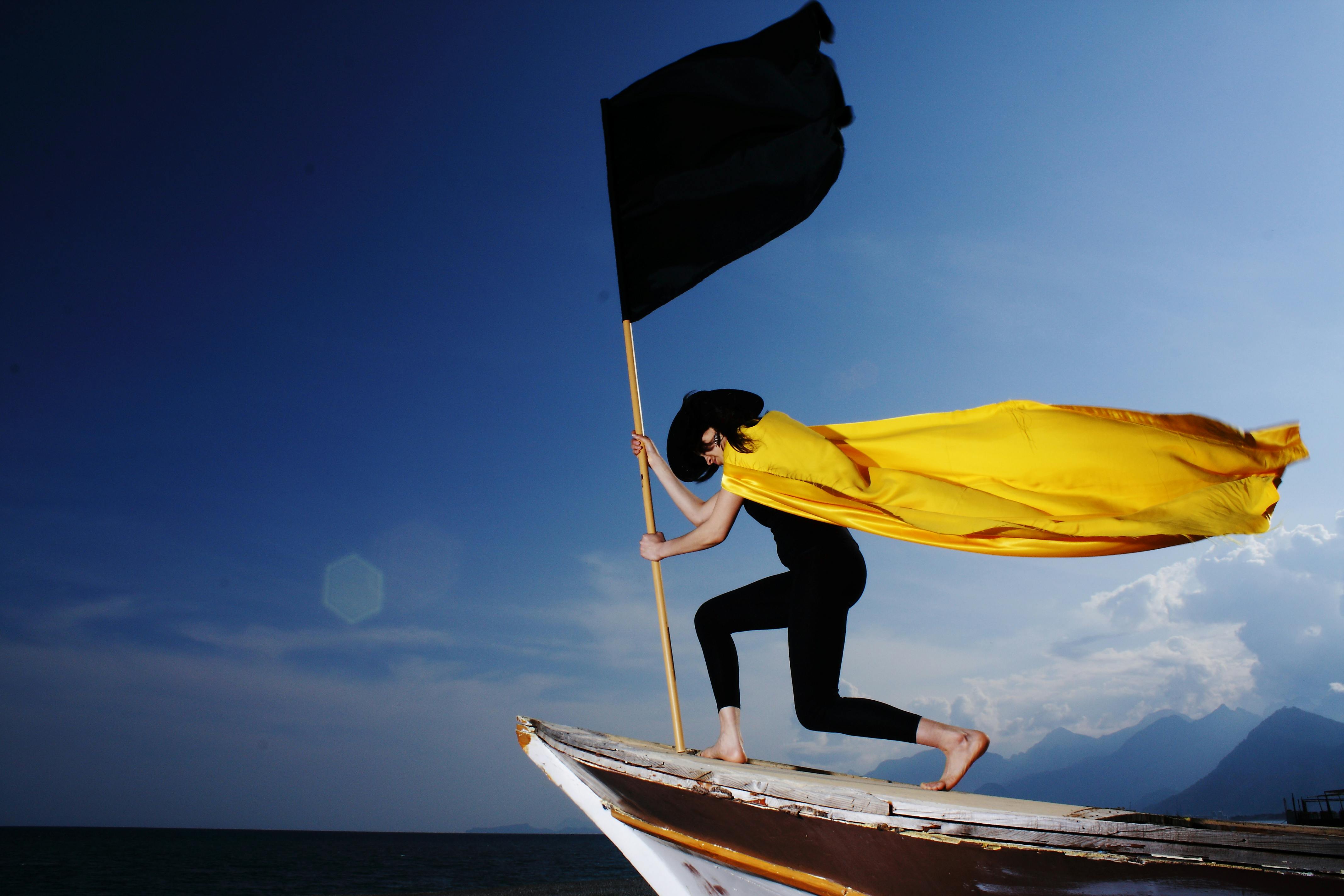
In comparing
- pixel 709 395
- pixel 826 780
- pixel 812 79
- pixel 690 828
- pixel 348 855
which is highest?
pixel 812 79

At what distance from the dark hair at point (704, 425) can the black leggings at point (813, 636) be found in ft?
1.97

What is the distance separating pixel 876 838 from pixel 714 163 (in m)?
3.70

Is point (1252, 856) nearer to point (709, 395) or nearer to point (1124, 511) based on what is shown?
point (1124, 511)

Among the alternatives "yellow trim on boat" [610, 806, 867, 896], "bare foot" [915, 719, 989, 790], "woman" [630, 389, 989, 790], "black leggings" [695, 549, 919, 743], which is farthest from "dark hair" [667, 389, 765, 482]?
"yellow trim on boat" [610, 806, 867, 896]

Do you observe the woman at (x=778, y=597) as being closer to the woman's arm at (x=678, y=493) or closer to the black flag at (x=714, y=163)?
the woman's arm at (x=678, y=493)

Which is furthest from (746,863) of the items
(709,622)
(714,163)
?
(714,163)

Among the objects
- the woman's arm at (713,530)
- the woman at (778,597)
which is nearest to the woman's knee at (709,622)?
the woman at (778,597)

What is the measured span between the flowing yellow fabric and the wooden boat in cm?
104

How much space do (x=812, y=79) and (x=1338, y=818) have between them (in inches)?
1699

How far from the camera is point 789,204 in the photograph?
13.9 ft

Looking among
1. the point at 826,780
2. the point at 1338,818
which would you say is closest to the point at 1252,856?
the point at 826,780

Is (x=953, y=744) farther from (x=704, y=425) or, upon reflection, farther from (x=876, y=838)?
(x=704, y=425)

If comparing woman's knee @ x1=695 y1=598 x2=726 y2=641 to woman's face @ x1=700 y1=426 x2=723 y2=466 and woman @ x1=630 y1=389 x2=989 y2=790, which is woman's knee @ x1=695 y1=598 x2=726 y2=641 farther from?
woman's face @ x1=700 y1=426 x2=723 y2=466

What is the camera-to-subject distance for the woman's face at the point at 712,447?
10.6 ft
